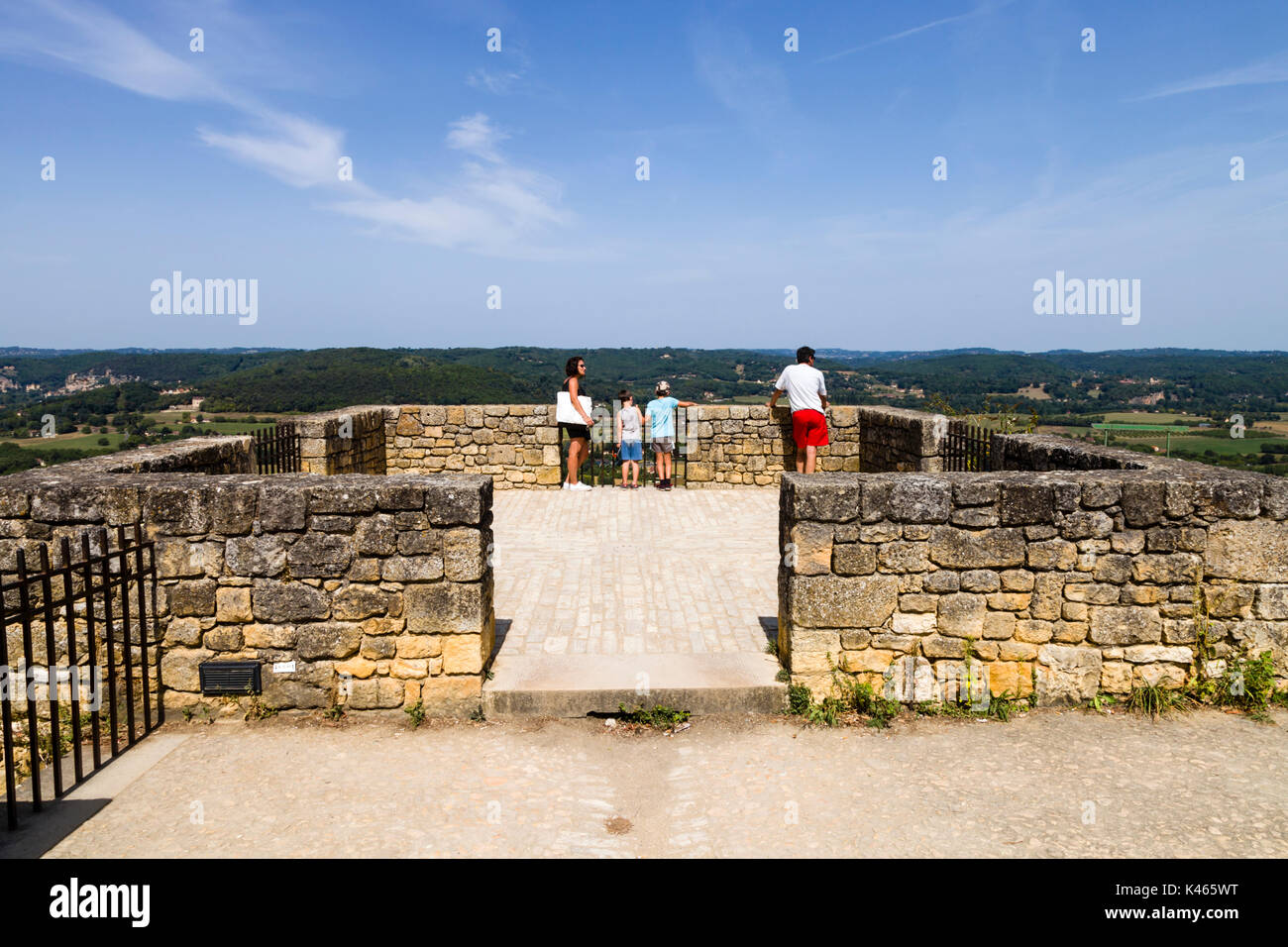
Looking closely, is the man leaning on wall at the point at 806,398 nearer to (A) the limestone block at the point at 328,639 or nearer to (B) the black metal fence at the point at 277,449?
(B) the black metal fence at the point at 277,449

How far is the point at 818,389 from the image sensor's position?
970 centimetres

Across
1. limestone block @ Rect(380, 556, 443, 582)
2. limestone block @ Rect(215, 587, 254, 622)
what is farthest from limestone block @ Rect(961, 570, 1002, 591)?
limestone block @ Rect(215, 587, 254, 622)

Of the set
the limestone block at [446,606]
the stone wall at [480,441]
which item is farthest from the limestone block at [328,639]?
the stone wall at [480,441]

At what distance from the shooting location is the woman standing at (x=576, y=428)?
440 inches

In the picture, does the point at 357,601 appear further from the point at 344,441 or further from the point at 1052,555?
the point at 344,441

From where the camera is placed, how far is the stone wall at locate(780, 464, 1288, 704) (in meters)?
4.66

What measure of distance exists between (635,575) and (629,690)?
2686 millimetres

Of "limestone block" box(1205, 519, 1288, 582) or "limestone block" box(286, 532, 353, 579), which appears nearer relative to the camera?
"limestone block" box(286, 532, 353, 579)

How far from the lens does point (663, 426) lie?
12016mm

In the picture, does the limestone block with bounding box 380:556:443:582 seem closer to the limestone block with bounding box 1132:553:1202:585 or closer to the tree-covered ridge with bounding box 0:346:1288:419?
the limestone block with bounding box 1132:553:1202:585

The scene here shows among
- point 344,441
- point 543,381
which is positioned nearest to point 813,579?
point 344,441

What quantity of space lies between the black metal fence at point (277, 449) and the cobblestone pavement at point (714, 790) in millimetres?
4204

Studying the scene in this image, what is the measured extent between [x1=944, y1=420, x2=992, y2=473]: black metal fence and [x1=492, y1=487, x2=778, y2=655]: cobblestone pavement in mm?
2217

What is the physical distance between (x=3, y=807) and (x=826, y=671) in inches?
168
